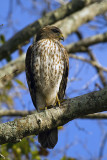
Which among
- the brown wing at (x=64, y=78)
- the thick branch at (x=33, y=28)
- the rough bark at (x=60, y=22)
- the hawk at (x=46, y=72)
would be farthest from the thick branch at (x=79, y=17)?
the brown wing at (x=64, y=78)

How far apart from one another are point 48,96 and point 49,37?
1013mm

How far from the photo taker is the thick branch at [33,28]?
191 inches

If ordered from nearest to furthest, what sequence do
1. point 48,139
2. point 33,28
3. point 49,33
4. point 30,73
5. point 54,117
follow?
point 54,117 → point 48,139 → point 30,73 → point 49,33 → point 33,28

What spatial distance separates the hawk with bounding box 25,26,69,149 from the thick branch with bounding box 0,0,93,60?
0.68 m

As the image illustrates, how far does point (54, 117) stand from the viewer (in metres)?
2.62

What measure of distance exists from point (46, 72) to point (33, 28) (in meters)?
1.34

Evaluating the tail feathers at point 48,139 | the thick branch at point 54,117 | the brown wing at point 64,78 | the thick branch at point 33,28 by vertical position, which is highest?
the thick branch at point 33,28

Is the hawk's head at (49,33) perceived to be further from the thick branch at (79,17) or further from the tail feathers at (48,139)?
the tail feathers at (48,139)

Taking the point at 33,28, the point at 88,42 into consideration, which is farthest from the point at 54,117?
the point at 88,42

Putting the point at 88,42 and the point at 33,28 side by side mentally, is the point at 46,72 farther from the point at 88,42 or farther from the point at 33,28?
the point at 88,42

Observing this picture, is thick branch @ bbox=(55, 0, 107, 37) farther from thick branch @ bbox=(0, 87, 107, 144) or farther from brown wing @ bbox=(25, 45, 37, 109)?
thick branch @ bbox=(0, 87, 107, 144)

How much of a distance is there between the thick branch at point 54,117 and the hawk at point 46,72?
112 cm

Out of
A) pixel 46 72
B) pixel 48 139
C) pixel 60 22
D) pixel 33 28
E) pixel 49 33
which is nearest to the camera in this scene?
pixel 48 139

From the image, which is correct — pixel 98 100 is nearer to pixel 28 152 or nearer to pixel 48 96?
pixel 48 96
